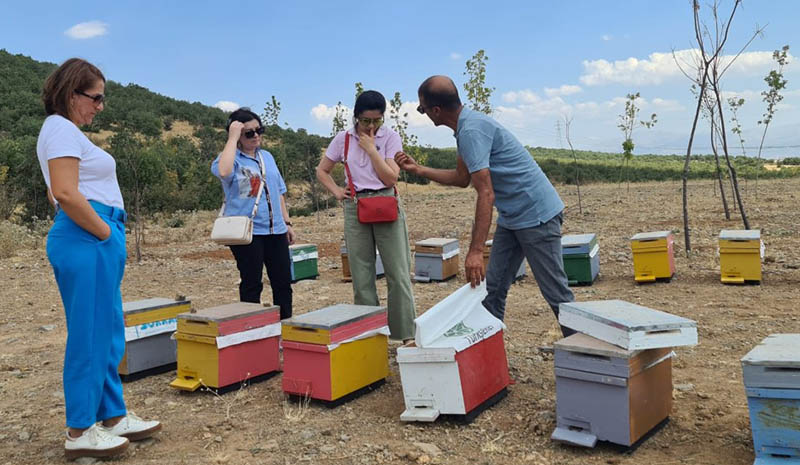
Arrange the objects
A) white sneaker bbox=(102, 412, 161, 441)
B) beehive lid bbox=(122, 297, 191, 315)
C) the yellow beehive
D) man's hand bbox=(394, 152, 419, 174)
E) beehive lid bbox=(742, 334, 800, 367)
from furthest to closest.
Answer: the yellow beehive → beehive lid bbox=(122, 297, 191, 315) → man's hand bbox=(394, 152, 419, 174) → white sneaker bbox=(102, 412, 161, 441) → beehive lid bbox=(742, 334, 800, 367)

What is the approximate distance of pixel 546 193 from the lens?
152 inches

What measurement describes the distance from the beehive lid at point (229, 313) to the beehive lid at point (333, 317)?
0.43 metres

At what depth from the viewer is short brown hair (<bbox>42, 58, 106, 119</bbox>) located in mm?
2992

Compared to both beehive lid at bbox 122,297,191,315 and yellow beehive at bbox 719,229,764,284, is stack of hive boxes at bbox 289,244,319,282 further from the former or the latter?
yellow beehive at bbox 719,229,764,284

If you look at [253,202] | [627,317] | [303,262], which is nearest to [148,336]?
[253,202]

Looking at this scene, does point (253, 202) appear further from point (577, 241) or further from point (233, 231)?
point (577, 241)

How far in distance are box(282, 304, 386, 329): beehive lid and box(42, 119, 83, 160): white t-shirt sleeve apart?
5.06 ft

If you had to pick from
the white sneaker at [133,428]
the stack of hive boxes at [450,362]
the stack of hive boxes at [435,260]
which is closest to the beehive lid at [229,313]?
the white sneaker at [133,428]

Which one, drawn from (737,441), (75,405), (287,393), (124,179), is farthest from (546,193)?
(124,179)

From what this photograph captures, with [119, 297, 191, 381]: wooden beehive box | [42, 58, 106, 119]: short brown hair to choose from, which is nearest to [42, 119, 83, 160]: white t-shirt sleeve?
[42, 58, 106, 119]: short brown hair

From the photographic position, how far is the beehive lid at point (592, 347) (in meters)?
2.92

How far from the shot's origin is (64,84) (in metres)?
2.99

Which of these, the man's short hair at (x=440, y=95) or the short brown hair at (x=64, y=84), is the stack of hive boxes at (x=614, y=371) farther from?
the short brown hair at (x=64, y=84)

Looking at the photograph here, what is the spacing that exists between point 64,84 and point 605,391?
302 centimetres
